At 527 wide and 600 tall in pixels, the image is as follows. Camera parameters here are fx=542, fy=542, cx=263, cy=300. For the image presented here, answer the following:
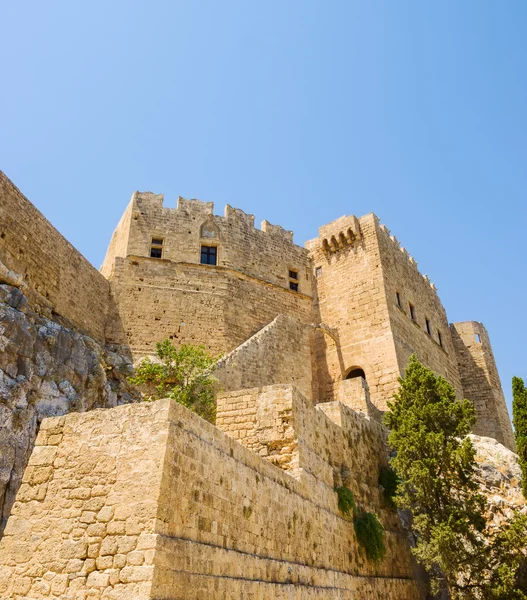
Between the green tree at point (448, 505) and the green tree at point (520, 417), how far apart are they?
1.35 metres

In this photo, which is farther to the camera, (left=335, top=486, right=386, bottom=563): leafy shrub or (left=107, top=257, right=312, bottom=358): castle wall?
(left=107, top=257, right=312, bottom=358): castle wall

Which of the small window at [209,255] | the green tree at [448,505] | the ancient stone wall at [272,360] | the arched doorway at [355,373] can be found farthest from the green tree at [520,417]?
the small window at [209,255]

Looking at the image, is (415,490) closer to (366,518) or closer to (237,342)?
(366,518)

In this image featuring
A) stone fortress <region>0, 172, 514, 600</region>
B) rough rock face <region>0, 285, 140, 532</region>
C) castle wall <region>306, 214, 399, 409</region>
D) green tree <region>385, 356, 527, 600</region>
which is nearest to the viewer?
stone fortress <region>0, 172, 514, 600</region>

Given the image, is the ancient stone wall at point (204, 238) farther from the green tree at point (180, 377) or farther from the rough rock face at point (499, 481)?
the rough rock face at point (499, 481)

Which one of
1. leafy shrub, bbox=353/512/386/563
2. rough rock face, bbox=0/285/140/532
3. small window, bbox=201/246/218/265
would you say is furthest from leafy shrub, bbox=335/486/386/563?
small window, bbox=201/246/218/265

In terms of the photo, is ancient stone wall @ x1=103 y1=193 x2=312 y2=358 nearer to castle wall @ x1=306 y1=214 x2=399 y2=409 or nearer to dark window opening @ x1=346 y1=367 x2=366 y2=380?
castle wall @ x1=306 y1=214 x2=399 y2=409

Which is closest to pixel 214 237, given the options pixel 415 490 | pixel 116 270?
pixel 116 270

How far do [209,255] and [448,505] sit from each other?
13.8 metres

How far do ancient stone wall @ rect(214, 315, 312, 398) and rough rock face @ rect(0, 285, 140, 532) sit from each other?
10.5ft

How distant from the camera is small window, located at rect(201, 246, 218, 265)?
2172cm

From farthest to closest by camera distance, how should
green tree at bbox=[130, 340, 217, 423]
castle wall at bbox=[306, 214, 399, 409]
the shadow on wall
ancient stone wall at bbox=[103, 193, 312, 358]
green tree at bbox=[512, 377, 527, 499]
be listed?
the shadow on wall < castle wall at bbox=[306, 214, 399, 409] < ancient stone wall at bbox=[103, 193, 312, 358] < green tree at bbox=[130, 340, 217, 423] < green tree at bbox=[512, 377, 527, 499]

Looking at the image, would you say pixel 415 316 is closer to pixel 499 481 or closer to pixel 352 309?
pixel 352 309

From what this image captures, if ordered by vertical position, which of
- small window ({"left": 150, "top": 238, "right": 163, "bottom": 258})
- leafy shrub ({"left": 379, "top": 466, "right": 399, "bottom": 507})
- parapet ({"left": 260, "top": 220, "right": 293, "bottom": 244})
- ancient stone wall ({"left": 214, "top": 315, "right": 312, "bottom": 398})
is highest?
parapet ({"left": 260, "top": 220, "right": 293, "bottom": 244})
